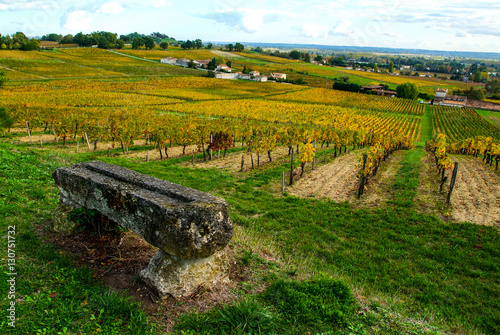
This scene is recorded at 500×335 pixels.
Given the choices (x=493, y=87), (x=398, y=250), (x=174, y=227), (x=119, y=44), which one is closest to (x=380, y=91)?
(x=493, y=87)

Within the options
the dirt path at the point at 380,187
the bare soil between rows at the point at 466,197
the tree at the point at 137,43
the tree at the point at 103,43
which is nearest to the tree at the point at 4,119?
the dirt path at the point at 380,187

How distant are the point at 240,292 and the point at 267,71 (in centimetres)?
14257

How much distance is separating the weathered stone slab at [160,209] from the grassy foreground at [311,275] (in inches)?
48.4

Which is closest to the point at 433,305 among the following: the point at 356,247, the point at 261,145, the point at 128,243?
the point at 356,247

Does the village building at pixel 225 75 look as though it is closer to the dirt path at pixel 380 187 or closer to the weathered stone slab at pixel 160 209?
the dirt path at pixel 380 187

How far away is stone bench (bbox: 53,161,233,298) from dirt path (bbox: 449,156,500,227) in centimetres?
1198

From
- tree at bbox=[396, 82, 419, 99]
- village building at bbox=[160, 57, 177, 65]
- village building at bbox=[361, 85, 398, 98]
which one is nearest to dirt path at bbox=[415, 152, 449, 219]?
village building at bbox=[361, 85, 398, 98]

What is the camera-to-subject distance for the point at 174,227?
557 cm

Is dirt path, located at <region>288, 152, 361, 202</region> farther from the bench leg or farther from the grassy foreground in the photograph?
the bench leg

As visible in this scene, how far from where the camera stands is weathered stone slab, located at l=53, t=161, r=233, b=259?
562 centimetres

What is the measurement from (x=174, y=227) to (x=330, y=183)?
14.1 metres

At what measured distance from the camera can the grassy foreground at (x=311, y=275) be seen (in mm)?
5172

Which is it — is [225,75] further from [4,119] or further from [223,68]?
[4,119]

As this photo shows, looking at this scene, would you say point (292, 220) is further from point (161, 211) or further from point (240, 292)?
point (161, 211)
